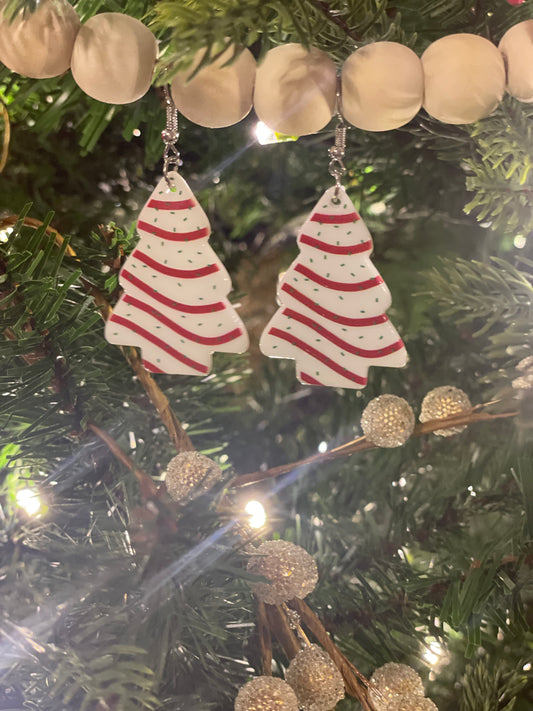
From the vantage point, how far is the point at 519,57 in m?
0.33

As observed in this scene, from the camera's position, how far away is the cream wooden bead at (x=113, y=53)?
33 centimetres

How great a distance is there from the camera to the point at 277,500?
58 cm

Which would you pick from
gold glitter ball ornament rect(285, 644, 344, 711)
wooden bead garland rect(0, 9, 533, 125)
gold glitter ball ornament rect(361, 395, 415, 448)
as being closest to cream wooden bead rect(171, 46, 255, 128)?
wooden bead garland rect(0, 9, 533, 125)

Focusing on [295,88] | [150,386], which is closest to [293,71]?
[295,88]

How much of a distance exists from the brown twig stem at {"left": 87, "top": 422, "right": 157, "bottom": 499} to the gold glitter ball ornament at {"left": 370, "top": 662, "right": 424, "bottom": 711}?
0.20 metres

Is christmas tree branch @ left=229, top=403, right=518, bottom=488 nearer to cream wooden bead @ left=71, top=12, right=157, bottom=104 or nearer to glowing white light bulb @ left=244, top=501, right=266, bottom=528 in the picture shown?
glowing white light bulb @ left=244, top=501, right=266, bottom=528

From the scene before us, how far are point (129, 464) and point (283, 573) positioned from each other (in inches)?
5.4

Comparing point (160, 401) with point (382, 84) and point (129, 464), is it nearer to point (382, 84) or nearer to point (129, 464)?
point (129, 464)

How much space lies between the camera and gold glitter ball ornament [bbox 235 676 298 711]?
367mm

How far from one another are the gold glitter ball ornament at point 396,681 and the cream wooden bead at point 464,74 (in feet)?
1.20

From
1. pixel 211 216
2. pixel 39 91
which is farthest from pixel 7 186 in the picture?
pixel 211 216

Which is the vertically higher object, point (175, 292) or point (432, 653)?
point (175, 292)

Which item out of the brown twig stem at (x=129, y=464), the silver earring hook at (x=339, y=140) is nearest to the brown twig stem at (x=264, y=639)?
the brown twig stem at (x=129, y=464)

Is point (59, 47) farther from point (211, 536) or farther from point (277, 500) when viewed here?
point (277, 500)
